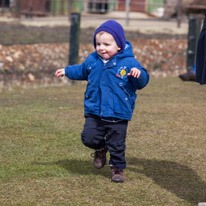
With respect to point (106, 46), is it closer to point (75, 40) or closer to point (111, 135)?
point (111, 135)

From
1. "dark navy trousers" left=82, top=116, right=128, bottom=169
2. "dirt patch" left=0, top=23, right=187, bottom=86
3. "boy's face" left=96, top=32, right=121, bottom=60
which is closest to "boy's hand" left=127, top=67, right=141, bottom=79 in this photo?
"boy's face" left=96, top=32, right=121, bottom=60

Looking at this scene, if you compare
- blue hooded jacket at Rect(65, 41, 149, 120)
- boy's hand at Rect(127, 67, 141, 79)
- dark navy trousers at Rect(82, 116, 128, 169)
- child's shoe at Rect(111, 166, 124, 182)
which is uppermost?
boy's hand at Rect(127, 67, 141, 79)

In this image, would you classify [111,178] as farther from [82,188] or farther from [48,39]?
[48,39]

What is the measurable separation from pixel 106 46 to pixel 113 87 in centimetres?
35

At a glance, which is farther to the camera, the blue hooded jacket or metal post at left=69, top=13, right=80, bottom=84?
metal post at left=69, top=13, right=80, bottom=84

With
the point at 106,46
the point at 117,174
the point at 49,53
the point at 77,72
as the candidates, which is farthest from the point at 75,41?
the point at 117,174

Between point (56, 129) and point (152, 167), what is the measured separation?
73.2 inches

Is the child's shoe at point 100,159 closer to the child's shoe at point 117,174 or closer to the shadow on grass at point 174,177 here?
the child's shoe at point 117,174

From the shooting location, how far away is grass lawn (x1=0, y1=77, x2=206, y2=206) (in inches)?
179

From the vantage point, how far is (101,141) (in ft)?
16.6

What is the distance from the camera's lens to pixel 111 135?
489 centimetres

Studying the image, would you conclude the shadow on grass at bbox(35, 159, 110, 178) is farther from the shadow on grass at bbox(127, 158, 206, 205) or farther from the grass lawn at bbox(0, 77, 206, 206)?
the shadow on grass at bbox(127, 158, 206, 205)

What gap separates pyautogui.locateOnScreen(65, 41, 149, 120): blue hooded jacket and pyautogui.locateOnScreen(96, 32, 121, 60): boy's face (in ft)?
0.20

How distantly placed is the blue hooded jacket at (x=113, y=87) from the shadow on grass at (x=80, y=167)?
0.63m
